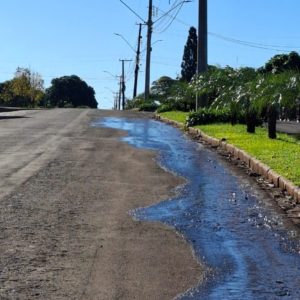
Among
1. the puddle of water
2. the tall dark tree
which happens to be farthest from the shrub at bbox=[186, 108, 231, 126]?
the tall dark tree

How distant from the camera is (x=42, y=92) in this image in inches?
4318

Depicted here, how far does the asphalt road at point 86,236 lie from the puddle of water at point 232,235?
0.23 metres

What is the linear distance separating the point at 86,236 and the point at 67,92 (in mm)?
115837

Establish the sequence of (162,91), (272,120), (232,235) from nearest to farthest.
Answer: (232,235) < (272,120) < (162,91)

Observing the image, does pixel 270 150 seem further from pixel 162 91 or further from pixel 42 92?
pixel 42 92

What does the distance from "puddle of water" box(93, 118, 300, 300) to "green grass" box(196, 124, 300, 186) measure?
29.0 inches

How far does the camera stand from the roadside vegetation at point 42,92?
10275 centimetres

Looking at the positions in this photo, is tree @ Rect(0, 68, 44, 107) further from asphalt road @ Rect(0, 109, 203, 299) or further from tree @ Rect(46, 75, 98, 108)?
asphalt road @ Rect(0, 109, 203, 299)

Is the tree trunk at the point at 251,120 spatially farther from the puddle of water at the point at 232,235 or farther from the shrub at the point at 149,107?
the shrub at the point at 149,107

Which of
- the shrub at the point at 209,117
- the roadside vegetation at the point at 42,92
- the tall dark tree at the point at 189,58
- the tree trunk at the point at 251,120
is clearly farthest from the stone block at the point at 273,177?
the roadside vegetation at the point at 42,92

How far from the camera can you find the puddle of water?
5.26m

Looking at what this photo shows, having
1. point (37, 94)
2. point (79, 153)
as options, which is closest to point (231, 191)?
point (79, 153)

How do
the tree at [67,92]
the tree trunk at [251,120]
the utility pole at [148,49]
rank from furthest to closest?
the tree at [67,92] → the utility pole at [148,49] → the tree trunk at [251,120]

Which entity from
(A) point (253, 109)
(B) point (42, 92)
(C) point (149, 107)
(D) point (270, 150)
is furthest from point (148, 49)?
(B) point (42, 92)
